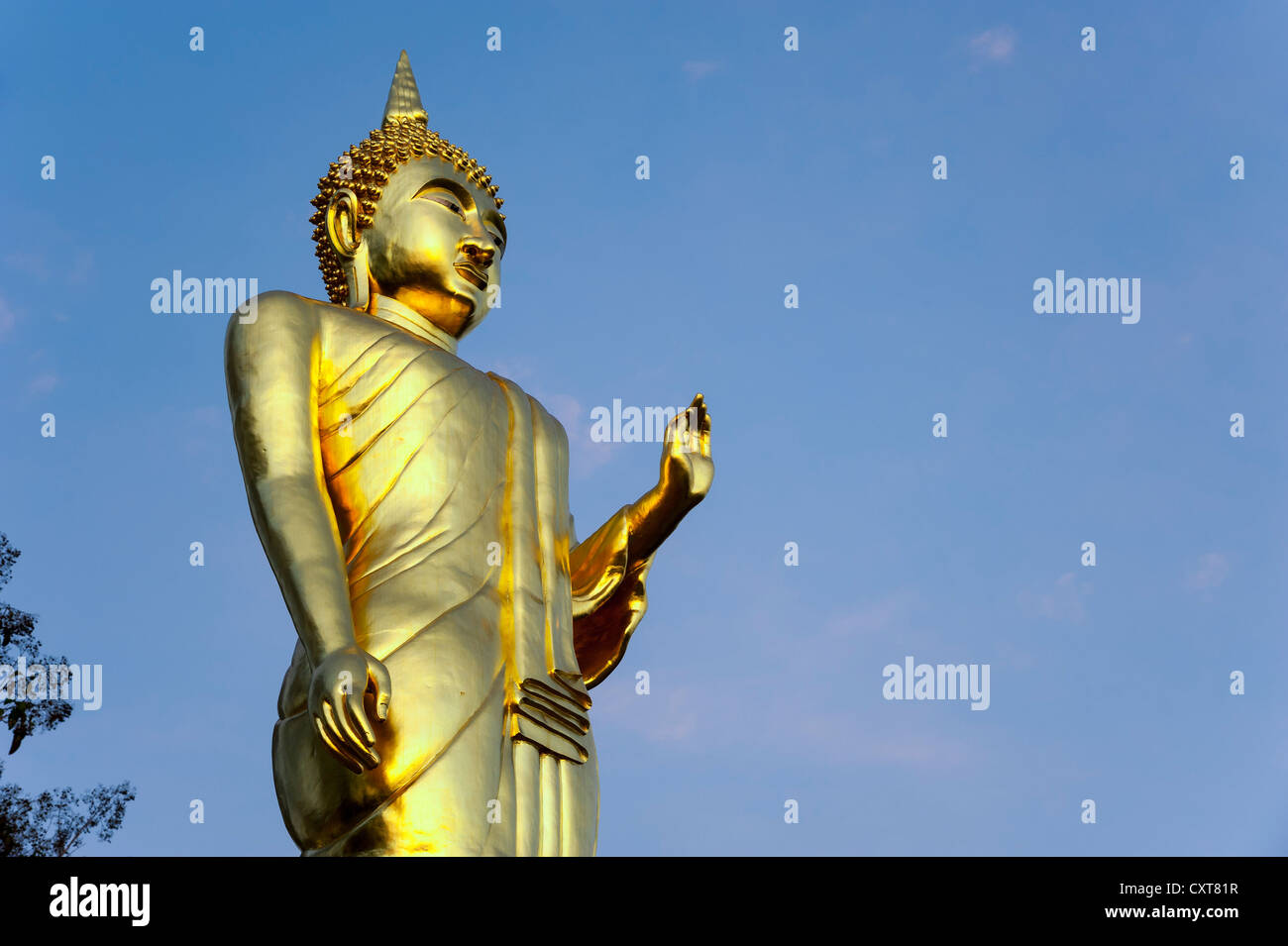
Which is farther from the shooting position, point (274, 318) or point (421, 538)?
point (274, 318)

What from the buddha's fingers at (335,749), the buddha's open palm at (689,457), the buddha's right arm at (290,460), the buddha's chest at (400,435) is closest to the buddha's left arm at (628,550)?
the buddha's open palm at (689,457)

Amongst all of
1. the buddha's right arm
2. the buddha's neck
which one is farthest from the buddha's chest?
the buddha's neck

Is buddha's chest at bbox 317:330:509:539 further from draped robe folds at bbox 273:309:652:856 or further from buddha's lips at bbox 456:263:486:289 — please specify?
buddha's lips at bbox 456:263:486:289

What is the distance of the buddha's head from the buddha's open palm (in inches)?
43.9

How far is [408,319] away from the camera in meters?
8.00

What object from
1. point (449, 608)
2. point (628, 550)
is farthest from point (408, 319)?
point (449, 608)

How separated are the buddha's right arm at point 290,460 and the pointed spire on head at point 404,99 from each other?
4.90 feet

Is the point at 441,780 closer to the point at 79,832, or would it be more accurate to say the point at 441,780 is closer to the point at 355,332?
the point at 355,332

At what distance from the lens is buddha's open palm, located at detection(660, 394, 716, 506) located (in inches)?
308

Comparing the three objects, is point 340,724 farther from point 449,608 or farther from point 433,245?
point 433,245

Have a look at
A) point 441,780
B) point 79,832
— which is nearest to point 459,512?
point 441,780

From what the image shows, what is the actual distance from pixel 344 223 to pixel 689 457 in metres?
1.97

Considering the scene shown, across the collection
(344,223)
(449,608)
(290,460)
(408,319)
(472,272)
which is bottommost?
(449,608)
